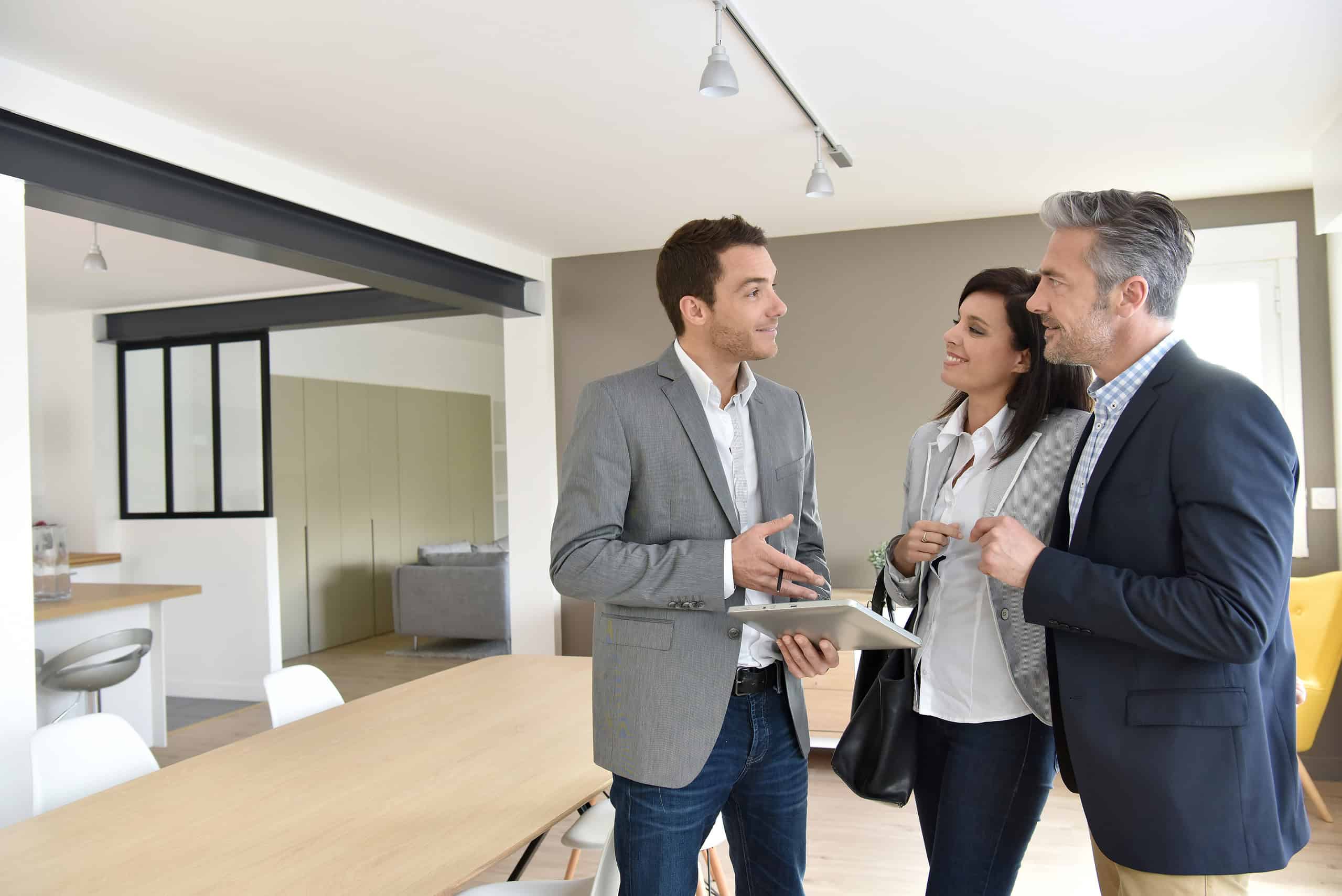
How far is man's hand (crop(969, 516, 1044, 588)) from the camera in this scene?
1.41 metres

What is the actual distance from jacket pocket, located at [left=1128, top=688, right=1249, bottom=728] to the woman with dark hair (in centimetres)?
26

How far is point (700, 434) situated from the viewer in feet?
5.42

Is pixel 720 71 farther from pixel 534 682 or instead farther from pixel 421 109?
pixel 534 682

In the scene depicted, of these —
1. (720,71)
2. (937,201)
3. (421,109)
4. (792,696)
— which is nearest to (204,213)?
(421,109)

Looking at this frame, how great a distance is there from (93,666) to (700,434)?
4.12 meters

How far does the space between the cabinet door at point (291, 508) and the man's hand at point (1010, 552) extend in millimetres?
6992

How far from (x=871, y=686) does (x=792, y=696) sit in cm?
18

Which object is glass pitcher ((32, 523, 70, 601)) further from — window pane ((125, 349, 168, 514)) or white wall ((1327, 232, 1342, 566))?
white wall ((1327, 232, 1342, 566))

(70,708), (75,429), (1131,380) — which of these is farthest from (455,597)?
(1131,380)

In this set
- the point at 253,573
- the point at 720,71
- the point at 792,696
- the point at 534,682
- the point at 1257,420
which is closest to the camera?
the point at 1257,420

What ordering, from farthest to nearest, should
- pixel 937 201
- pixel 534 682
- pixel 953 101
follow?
pixel 937 201, pixel 953 101, pixel 534 682

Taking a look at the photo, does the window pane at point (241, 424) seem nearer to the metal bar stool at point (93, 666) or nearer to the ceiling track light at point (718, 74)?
the metal bar stool at point (93, 666)

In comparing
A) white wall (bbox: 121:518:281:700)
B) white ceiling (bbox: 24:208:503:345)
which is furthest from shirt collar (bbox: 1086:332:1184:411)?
white wall (bbox: 121:518:281:700)

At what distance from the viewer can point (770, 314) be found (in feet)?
5.69
